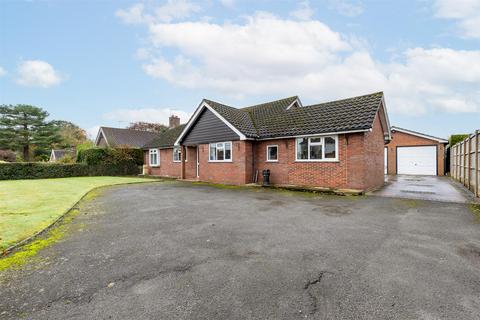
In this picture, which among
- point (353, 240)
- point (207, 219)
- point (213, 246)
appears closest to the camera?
point (213, 246)

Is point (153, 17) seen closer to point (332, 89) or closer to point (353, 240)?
point (353, 240)

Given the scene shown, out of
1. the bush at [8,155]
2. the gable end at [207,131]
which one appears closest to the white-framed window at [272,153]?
the gable end at [207,131]

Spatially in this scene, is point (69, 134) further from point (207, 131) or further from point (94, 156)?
point (207, 131)

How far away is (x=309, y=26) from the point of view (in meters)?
14.5

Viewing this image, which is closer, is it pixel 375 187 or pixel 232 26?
pixel 375 187

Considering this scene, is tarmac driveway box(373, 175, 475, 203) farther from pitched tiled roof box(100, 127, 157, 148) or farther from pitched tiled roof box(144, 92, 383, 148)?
pitched tiled roof box(100, 127, 157, 148)

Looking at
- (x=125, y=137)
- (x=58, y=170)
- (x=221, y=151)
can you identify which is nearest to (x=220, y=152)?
(x=221, y=151)

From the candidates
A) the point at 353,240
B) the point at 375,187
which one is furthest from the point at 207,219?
the point at 375,187

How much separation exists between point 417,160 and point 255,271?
2586cm

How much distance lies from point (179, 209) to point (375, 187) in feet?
36.5

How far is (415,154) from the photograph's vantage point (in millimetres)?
22328

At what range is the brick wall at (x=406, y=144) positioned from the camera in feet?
69.5

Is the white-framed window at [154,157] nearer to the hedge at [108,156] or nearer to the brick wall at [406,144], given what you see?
the hedge at [108,156]

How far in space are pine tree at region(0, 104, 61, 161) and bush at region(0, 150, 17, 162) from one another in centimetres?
132
